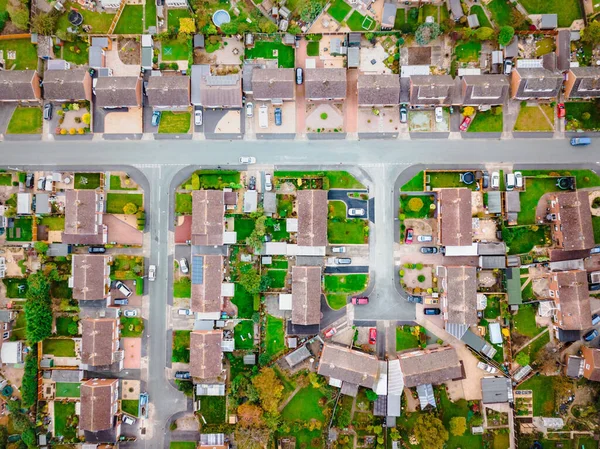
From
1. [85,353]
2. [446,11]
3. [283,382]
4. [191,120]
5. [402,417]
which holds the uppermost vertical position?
[446,11]

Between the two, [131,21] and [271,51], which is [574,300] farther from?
[131,21]

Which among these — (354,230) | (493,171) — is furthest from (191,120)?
(493,171)

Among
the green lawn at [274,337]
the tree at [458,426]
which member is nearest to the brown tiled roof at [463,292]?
the tree at [458,426]

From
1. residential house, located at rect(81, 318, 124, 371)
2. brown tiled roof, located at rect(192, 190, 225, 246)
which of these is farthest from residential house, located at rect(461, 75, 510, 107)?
residential house, located at rect(81, 318, 124, 371)

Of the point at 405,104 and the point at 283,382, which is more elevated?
the point at 405,104

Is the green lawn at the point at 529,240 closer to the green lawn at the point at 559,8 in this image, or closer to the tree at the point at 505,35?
the tree at the point at 505,35

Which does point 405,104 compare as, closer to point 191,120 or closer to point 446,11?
point 446,11

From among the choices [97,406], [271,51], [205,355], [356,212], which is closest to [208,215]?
[205,355]
